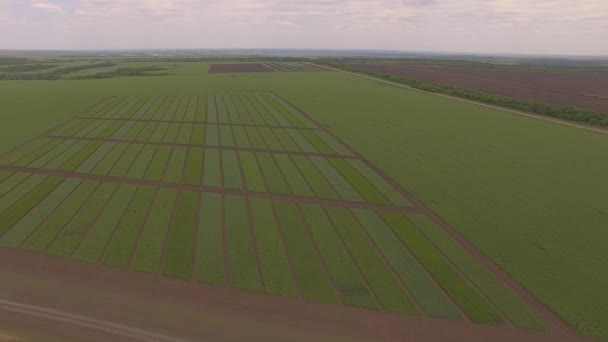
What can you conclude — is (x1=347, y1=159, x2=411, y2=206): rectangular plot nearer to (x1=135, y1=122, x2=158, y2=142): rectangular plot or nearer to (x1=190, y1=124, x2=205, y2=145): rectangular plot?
(x1=190, y1=124, x2=205, y2=145): rectangular plot

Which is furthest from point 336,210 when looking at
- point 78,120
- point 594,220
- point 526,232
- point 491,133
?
point 78,120

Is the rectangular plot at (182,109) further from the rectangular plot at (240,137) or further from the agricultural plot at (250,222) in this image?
the agricultural plot at (250,222)

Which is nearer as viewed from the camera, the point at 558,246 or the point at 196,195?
the point at 558,246

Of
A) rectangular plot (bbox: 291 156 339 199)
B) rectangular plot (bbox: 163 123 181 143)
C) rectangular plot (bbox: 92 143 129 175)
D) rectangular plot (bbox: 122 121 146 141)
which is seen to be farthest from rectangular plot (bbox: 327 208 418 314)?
rectangular plot (bbox: 122 121 146 141)

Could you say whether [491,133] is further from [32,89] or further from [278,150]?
[32,89]

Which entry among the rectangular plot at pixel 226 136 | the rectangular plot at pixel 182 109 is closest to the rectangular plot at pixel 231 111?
the rectangular plot at pixel 226 136

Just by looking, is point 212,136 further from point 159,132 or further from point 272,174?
point 272,174
